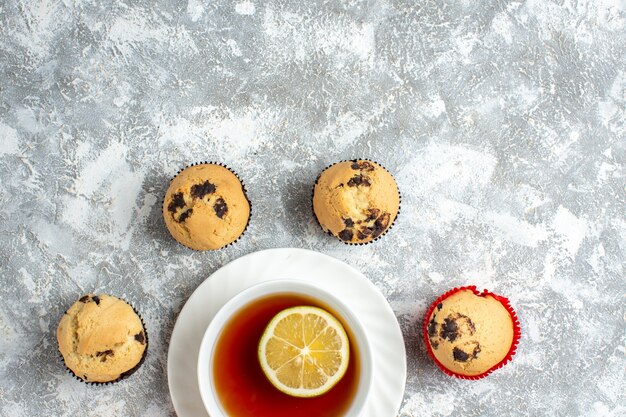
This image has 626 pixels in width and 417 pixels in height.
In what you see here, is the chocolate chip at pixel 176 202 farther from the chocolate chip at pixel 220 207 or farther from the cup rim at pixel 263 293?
the cup rim at pixel 263 293

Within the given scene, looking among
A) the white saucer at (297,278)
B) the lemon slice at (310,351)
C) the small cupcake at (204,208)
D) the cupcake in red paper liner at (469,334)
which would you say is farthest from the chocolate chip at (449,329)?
the small cupcake at (204,208)

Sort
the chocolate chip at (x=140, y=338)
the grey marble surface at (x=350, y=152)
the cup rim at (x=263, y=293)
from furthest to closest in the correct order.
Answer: the grey marble surface at (x=350, y=152)
the chocolate chip at (x=140, y=338)
the cup rim at (x=263, y=293)

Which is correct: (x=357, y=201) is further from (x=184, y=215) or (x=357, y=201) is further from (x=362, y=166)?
(x=184, y=215)

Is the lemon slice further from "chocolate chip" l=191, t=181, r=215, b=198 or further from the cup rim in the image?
"chocolate chip" l=191, t=181, r=215, b=198

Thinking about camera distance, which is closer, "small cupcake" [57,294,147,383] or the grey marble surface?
"small cupcake" [57,294,147,383]

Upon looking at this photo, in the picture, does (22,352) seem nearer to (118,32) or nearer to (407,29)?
(118,32)

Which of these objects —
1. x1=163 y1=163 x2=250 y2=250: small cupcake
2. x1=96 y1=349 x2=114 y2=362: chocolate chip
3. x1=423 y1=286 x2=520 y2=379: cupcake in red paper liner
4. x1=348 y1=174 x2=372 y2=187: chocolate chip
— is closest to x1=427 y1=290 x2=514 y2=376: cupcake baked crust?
x1=423 y1=286 x2=520 y2=379: cupcake in red paper liner
